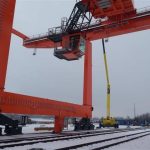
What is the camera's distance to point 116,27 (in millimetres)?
20297

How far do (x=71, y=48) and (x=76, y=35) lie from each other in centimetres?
110

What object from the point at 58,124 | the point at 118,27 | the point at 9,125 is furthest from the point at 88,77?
the point at 9,125

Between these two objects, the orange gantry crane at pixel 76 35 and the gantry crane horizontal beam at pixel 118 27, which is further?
the gantry crane horizontal beam at pixel 118 27

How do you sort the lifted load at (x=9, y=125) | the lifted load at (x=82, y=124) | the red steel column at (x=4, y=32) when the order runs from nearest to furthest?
the red steel column at (x=4, y=32) < the lifted load at (x=9, y=125) < the lifted load at (x=82, y=124)

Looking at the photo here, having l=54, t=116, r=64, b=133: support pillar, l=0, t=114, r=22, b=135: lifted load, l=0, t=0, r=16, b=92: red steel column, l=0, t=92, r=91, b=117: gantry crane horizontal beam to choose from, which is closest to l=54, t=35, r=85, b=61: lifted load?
l=0, t=92, r=91, b=117: gantry crane horizontal beam

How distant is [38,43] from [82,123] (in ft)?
27.2

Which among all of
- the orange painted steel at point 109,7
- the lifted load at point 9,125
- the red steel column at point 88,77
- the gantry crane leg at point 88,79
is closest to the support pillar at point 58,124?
the lifted load at point 9,125

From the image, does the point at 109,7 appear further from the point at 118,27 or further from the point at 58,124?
the point at 58,124

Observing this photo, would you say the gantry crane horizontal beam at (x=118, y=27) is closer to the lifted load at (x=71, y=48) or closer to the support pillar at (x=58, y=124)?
the lifted load at (x=71, y=48)

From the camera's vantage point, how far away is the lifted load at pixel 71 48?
1752 cm

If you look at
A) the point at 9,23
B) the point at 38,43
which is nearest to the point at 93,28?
the point at 38,43

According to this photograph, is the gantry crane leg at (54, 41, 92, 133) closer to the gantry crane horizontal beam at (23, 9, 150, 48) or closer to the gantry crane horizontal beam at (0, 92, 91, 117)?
the gantry crane horizontal beam at (23, 9, 150, 48)

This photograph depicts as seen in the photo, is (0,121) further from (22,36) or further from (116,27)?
(22,36)

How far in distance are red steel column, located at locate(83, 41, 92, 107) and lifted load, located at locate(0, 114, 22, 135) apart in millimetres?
9504
